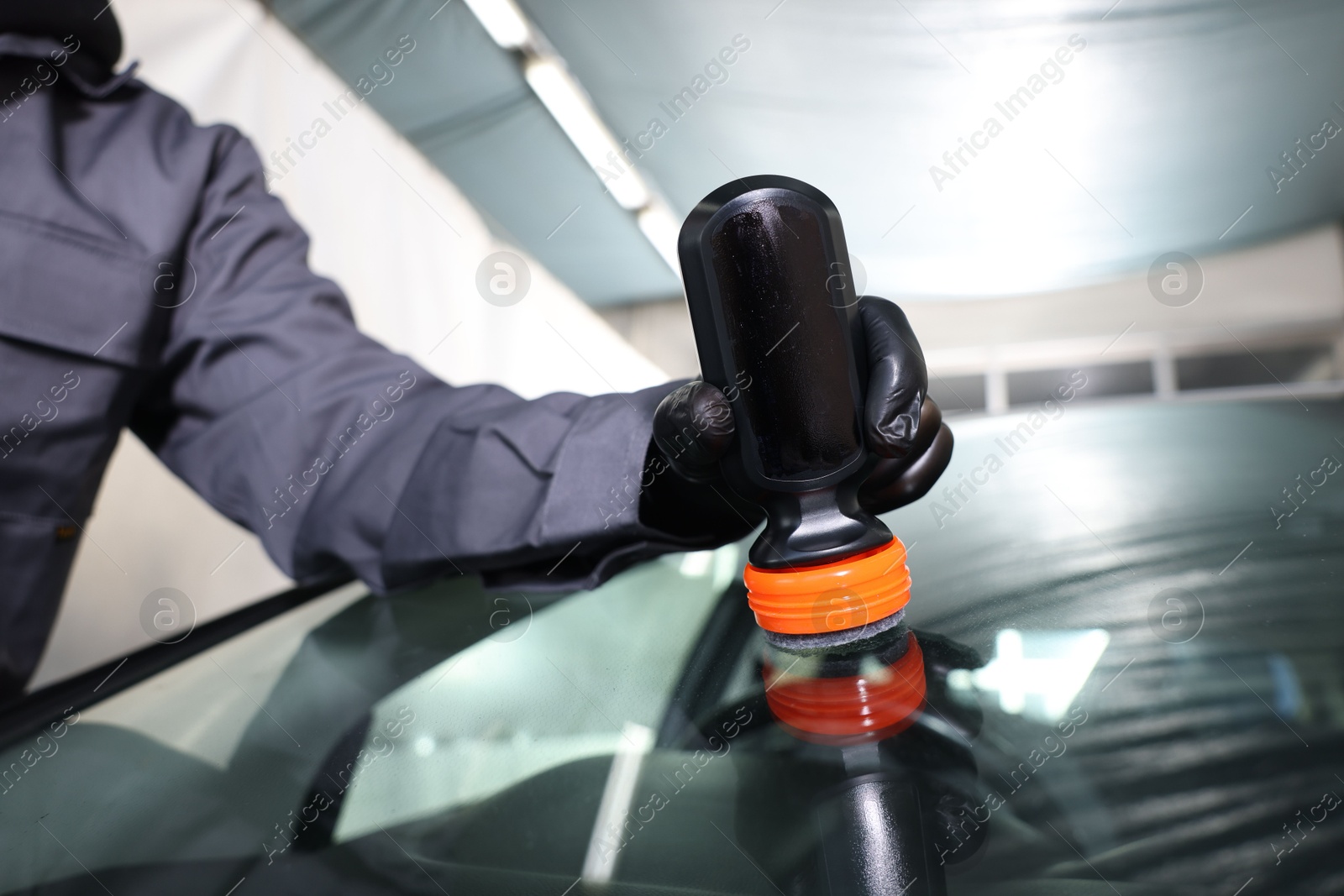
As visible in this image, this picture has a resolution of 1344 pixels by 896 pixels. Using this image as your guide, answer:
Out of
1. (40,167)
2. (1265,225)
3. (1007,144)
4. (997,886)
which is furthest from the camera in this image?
(1265,225)

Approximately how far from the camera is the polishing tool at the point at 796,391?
32 cm

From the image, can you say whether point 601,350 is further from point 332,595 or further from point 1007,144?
point 332,595

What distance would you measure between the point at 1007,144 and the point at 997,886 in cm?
199

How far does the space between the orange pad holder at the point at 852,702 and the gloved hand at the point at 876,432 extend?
0.10m

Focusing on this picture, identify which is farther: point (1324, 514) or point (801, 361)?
point (1324, 514)

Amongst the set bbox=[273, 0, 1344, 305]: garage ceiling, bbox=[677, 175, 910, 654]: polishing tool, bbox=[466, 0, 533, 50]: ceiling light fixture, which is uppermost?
bbox=[466, 0, 533, 50]: ceiling light fixture

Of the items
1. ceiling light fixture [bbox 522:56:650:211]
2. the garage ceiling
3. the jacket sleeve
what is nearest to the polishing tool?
the jacket sleeve

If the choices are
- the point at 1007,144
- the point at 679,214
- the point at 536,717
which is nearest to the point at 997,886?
the point at 536,717

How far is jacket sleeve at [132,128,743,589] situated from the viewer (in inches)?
18.4

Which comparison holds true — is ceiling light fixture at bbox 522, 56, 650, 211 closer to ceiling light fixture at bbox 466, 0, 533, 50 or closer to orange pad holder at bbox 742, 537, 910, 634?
ceiling light fixture at bbox 466, 0, 533, 50

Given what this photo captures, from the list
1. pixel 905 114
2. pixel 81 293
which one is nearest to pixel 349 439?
pixel 81 293

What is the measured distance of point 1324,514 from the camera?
0.48 m

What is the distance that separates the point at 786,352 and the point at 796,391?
2 centimetres

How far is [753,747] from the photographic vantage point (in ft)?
0.82
